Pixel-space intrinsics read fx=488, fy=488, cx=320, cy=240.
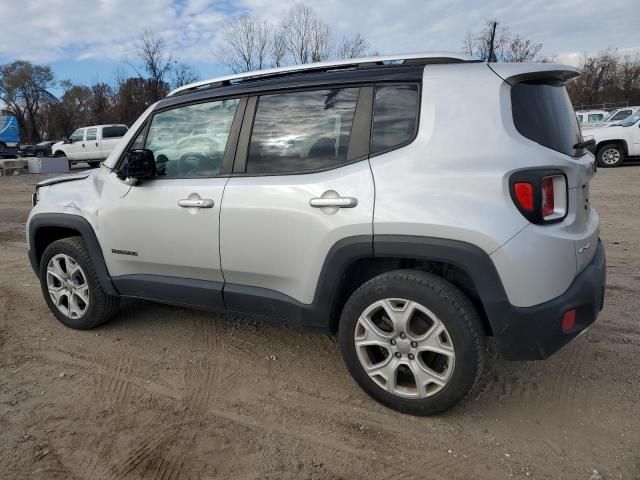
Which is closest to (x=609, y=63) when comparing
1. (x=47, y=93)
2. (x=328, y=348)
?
(x=328, y=348)

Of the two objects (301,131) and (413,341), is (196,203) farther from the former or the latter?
(413,341)

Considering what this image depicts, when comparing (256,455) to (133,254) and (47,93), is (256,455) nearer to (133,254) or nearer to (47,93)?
(133,254)

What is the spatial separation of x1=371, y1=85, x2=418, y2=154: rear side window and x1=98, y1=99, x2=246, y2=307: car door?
0.97 meters

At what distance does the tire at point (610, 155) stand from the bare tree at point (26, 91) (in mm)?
66171

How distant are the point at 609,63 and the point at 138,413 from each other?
209 ft

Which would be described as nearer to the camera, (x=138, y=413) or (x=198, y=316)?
(x=138, y=413)

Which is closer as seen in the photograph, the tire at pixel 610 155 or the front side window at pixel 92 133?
the tire at pixel 610 155

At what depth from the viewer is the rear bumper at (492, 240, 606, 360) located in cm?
235

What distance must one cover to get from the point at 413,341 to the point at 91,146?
79.1 feet

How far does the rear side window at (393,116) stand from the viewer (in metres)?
2.62

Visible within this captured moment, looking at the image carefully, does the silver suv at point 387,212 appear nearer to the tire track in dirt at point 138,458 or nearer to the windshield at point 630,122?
the tire track in dirt at point 138,458

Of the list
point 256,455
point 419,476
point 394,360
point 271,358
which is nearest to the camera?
point 419,476

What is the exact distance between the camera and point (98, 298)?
3.85m

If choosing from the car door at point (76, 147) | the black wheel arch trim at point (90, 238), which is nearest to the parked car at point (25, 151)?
the car door at point (76, 147)
